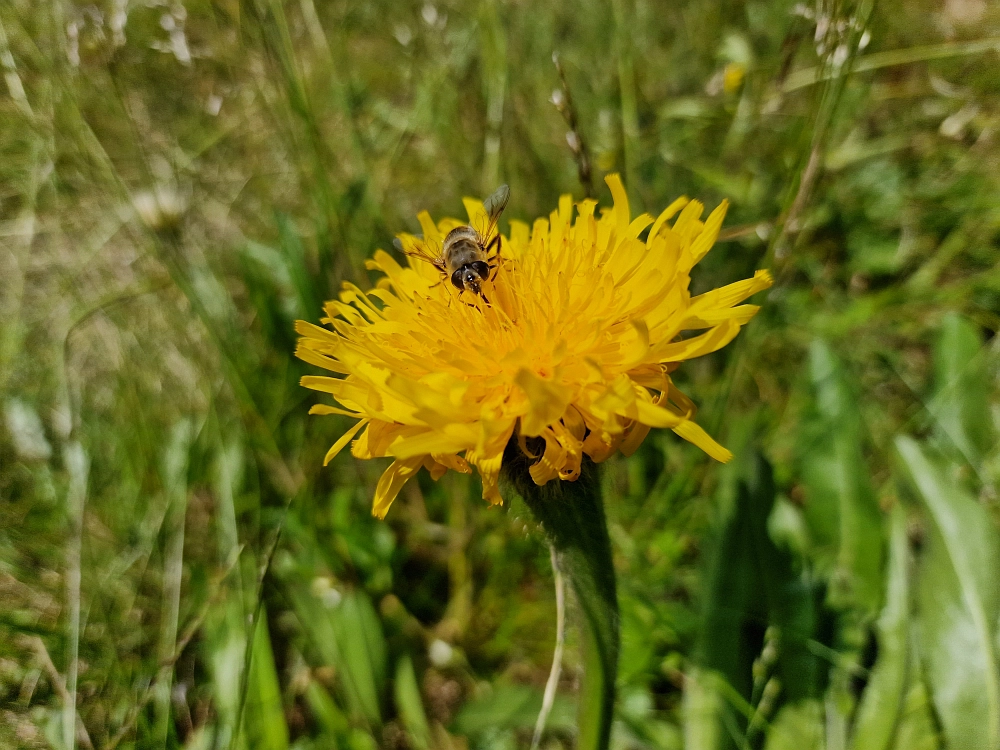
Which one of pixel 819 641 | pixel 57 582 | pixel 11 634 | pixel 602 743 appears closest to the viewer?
pixel 602 743

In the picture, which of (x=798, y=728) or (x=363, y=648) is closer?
(x=798, y=728)

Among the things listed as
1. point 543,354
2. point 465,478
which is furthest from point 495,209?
point 465,478

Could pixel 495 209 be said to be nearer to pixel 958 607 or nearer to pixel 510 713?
pixel 510 713

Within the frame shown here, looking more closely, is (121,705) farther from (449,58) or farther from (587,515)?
(449,58)

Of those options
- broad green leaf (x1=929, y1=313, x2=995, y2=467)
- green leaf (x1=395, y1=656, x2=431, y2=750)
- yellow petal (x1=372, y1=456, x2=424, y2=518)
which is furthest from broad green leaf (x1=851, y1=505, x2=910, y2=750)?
yellow petal (x1=372, y1=456, x2=424, y2=518)

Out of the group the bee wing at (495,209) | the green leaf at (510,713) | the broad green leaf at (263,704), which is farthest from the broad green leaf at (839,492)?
the broad green leaf at (263,704)

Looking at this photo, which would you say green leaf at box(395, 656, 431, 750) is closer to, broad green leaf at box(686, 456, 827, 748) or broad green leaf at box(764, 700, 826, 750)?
broad green leaf at box(686, 456, 827, 748)

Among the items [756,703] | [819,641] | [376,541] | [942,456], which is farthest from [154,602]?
[942,456]
